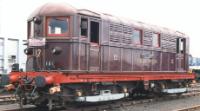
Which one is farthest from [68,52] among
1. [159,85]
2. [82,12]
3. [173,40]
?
[173,40]

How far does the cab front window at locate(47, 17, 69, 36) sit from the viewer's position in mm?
13445

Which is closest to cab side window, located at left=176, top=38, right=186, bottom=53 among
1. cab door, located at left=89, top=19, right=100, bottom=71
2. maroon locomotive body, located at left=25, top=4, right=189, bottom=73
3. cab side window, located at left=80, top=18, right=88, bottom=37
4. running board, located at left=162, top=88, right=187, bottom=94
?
running board, located at left=162, top=88, right=187, bottom=94

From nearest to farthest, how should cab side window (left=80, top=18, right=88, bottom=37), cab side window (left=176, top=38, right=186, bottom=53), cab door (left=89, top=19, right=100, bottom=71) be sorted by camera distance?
1. cab side window (left=80, top=18, right=88, bottom=37)
2. cab door (left=89, top=19, right=100, bottom=71)
3. cab side window (left=176, top=38, right=186, bottom=53)

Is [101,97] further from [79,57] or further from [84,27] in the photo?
[84,27]

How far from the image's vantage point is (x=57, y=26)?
13523mm

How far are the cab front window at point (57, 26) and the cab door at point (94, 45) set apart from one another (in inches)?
39.2

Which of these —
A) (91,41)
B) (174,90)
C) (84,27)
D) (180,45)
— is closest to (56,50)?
(84,27)

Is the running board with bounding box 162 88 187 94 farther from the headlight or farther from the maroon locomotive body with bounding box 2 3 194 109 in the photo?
the headlight

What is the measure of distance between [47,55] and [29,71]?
84 centimetres

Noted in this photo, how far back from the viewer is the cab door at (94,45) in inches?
553

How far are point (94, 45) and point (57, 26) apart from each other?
1.58m

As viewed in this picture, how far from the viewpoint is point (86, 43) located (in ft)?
45.1

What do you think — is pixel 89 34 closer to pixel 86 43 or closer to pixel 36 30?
pixel 86 43

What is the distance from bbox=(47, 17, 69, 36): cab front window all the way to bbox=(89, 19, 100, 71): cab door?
99 centimetres
